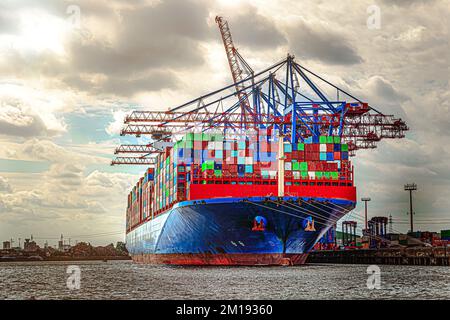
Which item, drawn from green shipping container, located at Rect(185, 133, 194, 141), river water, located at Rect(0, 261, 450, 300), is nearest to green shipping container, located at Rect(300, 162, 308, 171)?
green shipping container, located at Rect(185, 133, 194, 141)

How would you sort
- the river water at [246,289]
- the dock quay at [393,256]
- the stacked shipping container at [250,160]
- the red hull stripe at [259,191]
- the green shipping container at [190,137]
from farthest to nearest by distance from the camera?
the dock quay at [393,256], the green shipping container at [190,137], the stacked shipping container at [250,160], the red hull stripe at [259,191], the river water at [246,289]

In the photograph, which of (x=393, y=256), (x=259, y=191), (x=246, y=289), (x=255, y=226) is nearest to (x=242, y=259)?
(x=255, y=226)

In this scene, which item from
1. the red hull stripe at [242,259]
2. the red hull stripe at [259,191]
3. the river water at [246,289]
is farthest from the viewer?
the red hull stripe at [259,191]

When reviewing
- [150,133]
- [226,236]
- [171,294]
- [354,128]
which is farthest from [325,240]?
[171,294]

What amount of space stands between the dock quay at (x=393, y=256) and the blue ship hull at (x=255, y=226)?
2583 cm

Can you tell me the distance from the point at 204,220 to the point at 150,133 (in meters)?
23.9

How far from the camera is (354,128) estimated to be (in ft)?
296

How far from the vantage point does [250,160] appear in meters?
68.2

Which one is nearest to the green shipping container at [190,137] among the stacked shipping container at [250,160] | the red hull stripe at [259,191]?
the stacked shipping container at [250,160]

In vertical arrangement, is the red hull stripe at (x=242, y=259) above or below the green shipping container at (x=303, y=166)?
below

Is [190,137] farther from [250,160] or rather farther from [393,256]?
[393,256]

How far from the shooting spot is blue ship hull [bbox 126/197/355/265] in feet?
204

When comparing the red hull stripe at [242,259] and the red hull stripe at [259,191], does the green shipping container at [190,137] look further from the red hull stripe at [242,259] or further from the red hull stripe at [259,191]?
the red hull stripe at [242,259]

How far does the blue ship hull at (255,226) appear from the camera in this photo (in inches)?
2448
